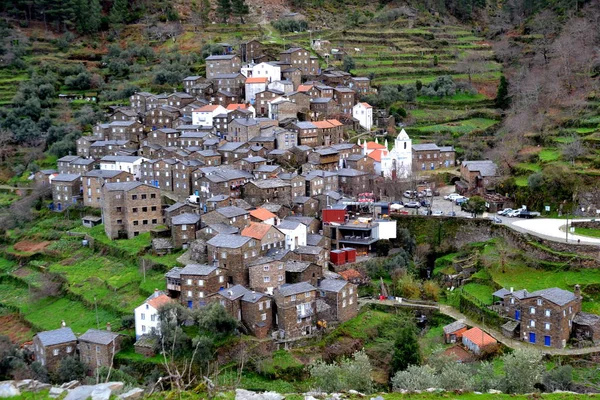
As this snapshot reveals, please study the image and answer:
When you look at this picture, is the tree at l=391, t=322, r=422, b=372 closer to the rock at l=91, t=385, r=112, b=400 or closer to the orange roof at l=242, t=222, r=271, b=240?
the orange roof at l=242, t=222, r=271, b=240

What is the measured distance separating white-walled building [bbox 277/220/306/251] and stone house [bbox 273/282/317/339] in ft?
16.3

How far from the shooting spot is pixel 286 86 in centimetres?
6538

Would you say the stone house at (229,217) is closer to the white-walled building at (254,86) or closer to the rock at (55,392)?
the white-walled building at (254,86)

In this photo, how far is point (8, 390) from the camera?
15.5m

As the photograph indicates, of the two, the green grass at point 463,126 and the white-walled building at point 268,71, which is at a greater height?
the white-walled building at point 268,71

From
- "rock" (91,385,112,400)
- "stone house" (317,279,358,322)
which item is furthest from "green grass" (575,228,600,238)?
"rock" (91,385,112,400)

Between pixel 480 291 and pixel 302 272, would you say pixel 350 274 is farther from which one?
pixel 480 291

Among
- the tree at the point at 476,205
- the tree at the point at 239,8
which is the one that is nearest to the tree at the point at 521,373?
the tree at the point at 476,205

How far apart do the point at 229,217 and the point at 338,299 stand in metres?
8.63

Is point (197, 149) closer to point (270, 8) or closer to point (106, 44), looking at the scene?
point (106, 44)

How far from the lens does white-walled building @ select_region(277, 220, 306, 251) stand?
1764 inches

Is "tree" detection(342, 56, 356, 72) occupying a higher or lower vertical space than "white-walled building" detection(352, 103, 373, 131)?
higher

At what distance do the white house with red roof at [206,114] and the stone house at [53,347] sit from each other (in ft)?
87.8

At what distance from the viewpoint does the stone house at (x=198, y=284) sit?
3972 cm
